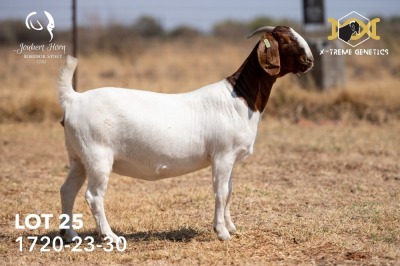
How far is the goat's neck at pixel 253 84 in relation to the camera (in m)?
6.86

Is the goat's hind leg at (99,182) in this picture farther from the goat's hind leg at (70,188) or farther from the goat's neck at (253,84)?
the goat's neck at (253,84)

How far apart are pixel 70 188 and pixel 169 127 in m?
1.23

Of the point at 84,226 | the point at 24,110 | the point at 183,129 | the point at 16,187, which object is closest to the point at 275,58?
the point at 183,129

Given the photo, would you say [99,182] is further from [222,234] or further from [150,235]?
[222,234]

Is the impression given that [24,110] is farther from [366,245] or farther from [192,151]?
[366,245]

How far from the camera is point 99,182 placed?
6.44m

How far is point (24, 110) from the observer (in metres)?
14.7

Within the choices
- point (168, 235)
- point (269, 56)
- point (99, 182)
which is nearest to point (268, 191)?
point (168, 235)

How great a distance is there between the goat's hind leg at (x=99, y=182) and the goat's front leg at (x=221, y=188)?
1022 mm

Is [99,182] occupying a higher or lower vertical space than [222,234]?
higher

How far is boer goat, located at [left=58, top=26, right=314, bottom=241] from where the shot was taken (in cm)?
648

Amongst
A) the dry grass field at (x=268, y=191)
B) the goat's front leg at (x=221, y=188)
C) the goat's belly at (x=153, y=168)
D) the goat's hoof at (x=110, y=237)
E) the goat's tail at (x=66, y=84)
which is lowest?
the dry grass field at (x=268, y=191)

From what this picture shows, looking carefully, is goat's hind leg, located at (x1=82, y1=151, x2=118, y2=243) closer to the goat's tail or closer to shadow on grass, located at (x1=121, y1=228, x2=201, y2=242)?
shadow on grass, located at (x1=121, y1=228, x2=201, y2=242)

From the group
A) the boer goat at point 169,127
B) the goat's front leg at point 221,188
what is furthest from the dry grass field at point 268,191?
the boer goat at point 169,127
